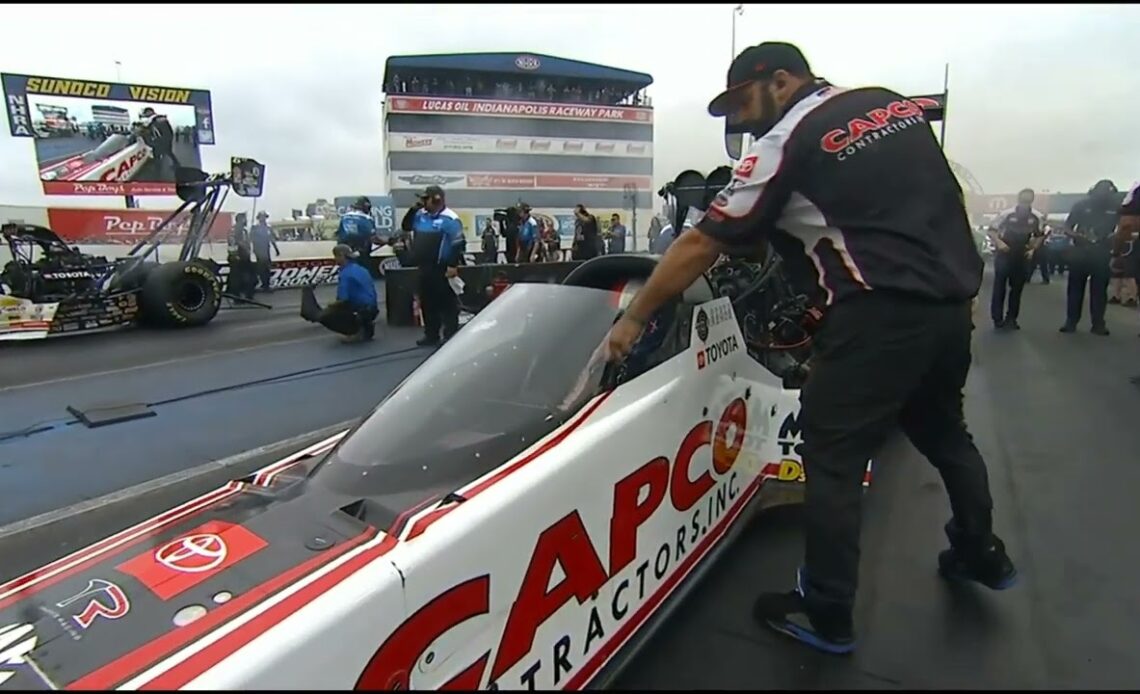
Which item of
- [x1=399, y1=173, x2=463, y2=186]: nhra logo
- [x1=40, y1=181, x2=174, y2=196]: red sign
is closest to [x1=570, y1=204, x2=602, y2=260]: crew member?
[x1=40, y1=181, x2=174, y2=196]: red sign

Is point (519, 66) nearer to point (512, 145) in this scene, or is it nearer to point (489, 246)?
point (512, 145)

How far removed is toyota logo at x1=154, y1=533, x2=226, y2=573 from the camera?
1216mm

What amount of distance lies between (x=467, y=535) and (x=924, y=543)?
5.77 feet

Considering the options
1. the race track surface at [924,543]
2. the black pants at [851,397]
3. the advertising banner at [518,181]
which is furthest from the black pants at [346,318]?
the advertising banner at [518,181]

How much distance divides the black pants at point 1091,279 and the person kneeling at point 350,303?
22.0 feet

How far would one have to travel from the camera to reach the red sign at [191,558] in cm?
118

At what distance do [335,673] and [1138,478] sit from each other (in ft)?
10.6

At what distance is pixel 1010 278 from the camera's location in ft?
22.0

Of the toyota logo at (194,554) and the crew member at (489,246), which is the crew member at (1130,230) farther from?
the crew member at (489,246)

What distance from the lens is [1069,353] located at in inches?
215

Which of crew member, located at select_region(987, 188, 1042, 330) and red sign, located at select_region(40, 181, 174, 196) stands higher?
red sign, located at select_region(40, 181, 174, 196)

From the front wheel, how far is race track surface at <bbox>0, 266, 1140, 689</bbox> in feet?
9.88

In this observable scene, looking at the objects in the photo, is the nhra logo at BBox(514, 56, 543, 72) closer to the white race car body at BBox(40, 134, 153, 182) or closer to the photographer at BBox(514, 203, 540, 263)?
the white race car body at BBox(40, 134, 153, 182)

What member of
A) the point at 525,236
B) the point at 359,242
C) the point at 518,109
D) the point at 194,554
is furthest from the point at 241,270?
the point at 518,109
